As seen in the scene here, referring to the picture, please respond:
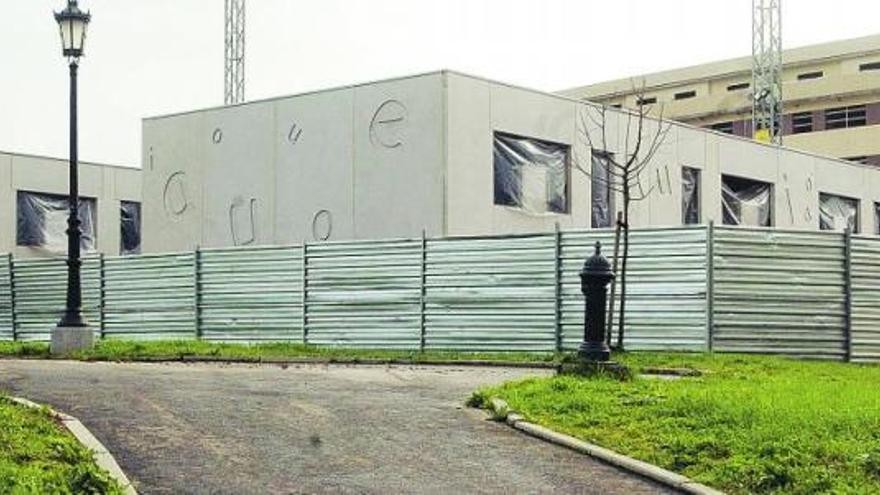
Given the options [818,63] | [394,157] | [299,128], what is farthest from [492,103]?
[818,63]

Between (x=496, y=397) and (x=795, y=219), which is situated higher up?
(x=795, y=219)

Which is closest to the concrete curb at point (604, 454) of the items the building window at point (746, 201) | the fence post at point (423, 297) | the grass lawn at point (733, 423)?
the grass lawn at point (733, 423)

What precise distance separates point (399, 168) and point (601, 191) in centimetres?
605

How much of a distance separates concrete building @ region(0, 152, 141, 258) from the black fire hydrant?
29.1 m

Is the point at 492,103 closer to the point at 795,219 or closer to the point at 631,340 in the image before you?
the point at 631,340

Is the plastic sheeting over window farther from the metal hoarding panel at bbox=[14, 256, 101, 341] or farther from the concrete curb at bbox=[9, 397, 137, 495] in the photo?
the concrete curb at bbox=[9, 397, 137, 495]

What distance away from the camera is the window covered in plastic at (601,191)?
28.5m

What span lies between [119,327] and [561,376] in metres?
14.3

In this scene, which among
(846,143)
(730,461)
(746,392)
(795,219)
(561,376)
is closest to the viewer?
(730,461)

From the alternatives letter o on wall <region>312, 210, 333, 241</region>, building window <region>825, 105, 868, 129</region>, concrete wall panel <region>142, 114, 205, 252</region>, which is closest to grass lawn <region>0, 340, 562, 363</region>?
letter o on wall <region>312, 210, 333, 241</region>

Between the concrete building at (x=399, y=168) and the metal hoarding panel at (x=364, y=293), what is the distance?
340cm

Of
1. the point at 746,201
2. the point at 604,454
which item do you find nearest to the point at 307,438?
the point at 604,454

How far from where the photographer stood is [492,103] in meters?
25.5

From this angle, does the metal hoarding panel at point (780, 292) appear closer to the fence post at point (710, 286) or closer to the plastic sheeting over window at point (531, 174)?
the fence post at point (710, 286)
